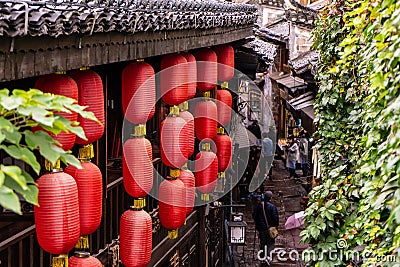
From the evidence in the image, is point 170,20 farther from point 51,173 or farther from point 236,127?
point 236,127

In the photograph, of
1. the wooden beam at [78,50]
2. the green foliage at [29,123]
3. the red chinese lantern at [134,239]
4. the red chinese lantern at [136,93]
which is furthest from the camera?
the red chinese lantern at [134,239]

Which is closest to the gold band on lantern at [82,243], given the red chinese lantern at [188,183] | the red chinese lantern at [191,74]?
the red chinese lantern at [188,183]

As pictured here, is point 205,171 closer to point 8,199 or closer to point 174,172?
point 174,172

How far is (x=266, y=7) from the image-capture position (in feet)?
116

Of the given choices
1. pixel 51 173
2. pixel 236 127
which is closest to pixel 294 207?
pixel 236 127

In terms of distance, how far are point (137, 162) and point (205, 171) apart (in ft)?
15.2

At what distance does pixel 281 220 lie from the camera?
23062mm

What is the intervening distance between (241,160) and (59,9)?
1759cm

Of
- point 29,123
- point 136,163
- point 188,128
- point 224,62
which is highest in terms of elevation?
point 29,123

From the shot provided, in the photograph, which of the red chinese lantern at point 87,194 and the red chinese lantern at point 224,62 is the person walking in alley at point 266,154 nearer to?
the red chinese lantern at point 224,62

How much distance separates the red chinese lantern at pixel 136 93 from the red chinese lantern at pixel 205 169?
4.62 m

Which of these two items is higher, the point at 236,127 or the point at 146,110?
the point at 146,110

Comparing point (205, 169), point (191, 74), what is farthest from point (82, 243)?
point (205, 169)

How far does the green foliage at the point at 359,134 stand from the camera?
17.6ft
